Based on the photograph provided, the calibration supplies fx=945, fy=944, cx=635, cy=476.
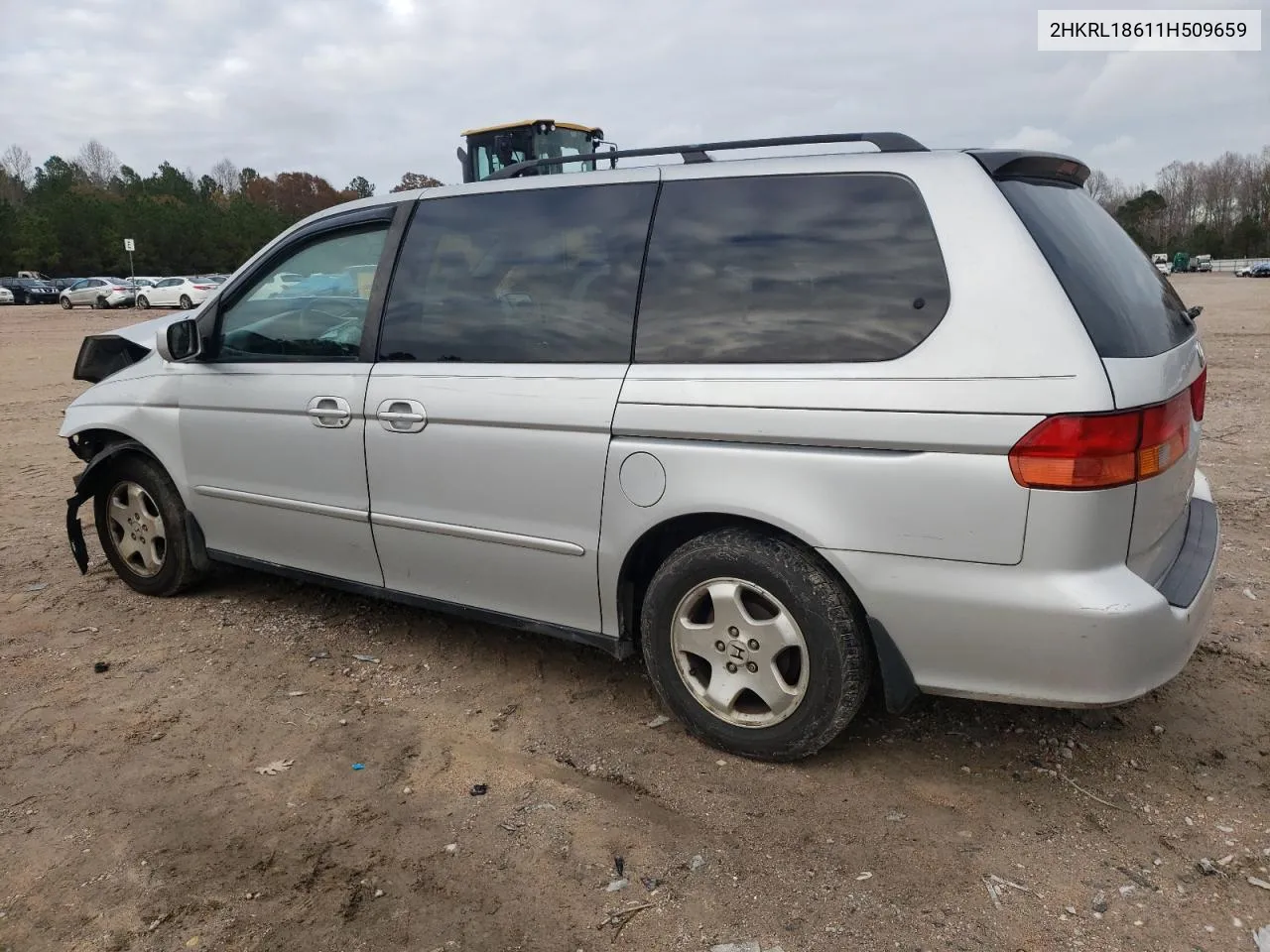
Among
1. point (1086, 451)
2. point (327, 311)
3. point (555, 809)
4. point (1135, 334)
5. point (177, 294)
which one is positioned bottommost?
point (555, 809)

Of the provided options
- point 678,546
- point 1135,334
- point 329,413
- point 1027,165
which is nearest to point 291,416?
point 329,413

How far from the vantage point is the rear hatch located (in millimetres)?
2486

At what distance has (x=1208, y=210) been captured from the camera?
319 ft

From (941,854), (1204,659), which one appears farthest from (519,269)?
(1204,659)

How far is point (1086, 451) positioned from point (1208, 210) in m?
114

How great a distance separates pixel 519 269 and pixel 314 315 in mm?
1079

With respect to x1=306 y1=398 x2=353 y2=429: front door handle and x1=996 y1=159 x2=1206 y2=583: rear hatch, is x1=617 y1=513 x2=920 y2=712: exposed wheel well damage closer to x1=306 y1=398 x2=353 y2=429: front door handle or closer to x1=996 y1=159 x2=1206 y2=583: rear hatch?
x1=996 y1=159 x2=1206 y2=583: rear hatch

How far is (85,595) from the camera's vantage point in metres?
4.76

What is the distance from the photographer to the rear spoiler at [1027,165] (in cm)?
270

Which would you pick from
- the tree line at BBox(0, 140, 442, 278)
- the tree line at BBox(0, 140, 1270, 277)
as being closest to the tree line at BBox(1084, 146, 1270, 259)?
the tree line at BBox(0, 140, 1270, 277)

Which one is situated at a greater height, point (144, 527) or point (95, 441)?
point (95, 441)

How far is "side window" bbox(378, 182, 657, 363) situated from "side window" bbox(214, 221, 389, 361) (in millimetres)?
204

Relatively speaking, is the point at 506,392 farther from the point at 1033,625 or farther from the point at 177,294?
the point at 177,294

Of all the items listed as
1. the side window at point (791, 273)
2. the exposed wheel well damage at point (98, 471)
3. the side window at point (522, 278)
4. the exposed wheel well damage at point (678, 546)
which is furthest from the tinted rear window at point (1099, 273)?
the exposed wheel well damage at point (98, 471)
